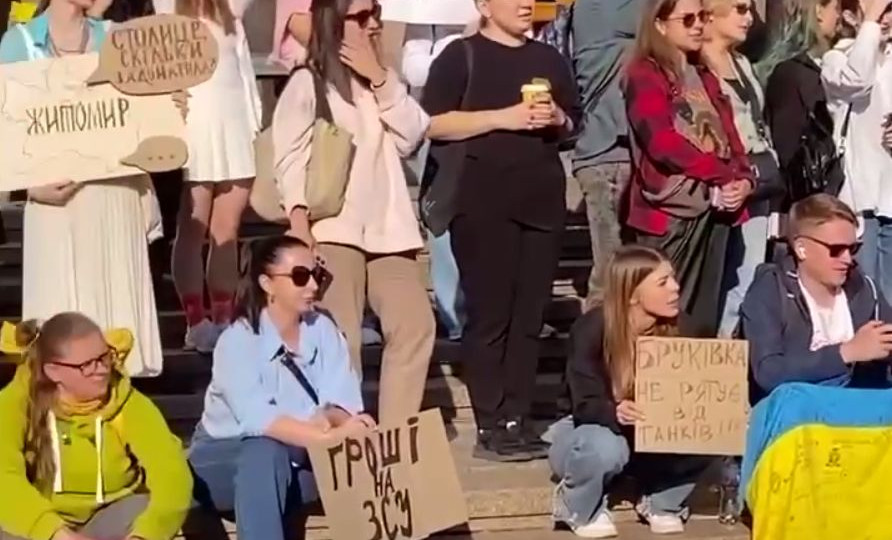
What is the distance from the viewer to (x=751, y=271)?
6.58 metres

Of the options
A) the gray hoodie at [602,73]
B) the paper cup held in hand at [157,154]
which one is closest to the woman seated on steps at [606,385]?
the gray hoodie at [602,73]

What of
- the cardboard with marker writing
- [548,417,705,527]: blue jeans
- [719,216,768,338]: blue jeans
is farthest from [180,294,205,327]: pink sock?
[719,216,768,338]: blue jeans

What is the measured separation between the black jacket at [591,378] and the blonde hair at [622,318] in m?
0.02

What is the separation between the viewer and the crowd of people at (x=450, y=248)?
528 cm

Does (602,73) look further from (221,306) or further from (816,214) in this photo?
(221,306)

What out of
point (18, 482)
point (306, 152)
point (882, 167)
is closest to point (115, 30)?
point (306, 152)

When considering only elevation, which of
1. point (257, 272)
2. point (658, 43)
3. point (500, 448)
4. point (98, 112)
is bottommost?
point (500, 448)

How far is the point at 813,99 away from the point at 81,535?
9.91 ft

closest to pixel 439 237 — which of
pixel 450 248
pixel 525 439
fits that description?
pixel 450 248

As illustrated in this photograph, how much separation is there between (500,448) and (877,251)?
1587 millimetres

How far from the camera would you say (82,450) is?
5.20 meters

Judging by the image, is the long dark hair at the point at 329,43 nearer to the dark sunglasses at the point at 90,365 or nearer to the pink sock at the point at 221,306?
the pink sock at the point at 221,306

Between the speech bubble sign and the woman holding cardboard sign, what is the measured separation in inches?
5.6

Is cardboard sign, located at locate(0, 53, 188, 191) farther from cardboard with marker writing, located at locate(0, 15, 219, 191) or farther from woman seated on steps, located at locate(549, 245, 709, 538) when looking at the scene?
woman seated on steps, located at locate(549, 245, 709, 538)
